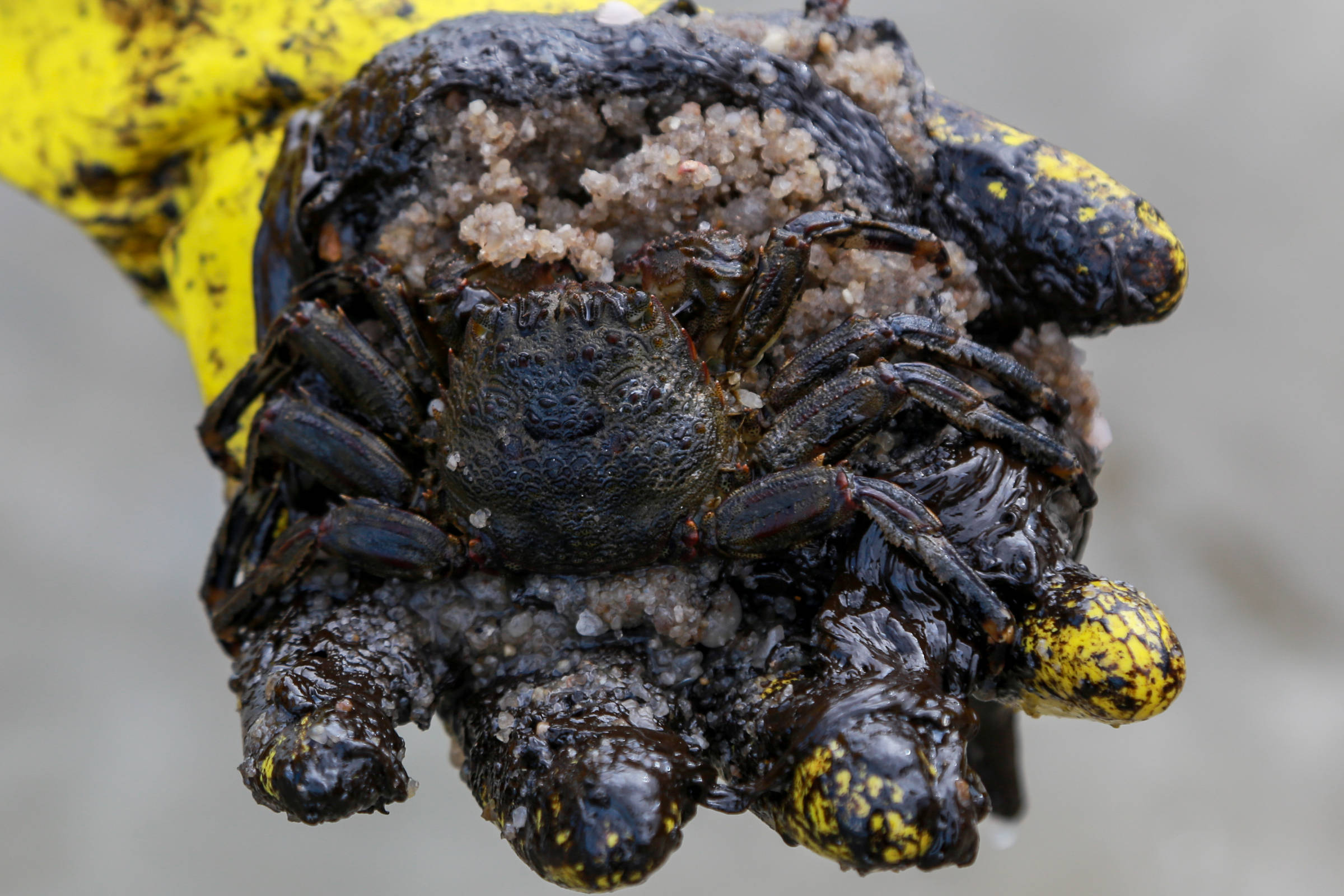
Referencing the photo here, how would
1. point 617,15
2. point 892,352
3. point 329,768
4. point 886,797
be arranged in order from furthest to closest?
point 617,15 < point 892,352 < point 329,768 < point 886,797

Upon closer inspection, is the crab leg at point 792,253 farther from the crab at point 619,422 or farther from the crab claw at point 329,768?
the crab claw at point 329,768

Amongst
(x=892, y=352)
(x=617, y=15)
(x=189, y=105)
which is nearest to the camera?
(x=892, y=352)

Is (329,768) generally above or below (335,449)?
below

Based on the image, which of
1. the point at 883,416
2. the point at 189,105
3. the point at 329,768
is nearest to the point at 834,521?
the point at 883,416

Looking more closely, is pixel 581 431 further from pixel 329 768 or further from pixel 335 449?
pixel 329 768

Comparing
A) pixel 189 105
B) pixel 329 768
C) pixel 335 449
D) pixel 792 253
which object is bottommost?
pixel 329 768

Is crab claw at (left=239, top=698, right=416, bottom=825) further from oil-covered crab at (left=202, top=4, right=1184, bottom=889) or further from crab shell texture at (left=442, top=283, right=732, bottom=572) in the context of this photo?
crab shell texture at (left=442, top=283, right=732, bottom=572)

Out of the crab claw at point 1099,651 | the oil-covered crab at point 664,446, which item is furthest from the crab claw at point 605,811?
the crab claw at point 1099,651

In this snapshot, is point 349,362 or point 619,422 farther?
point 349,362
